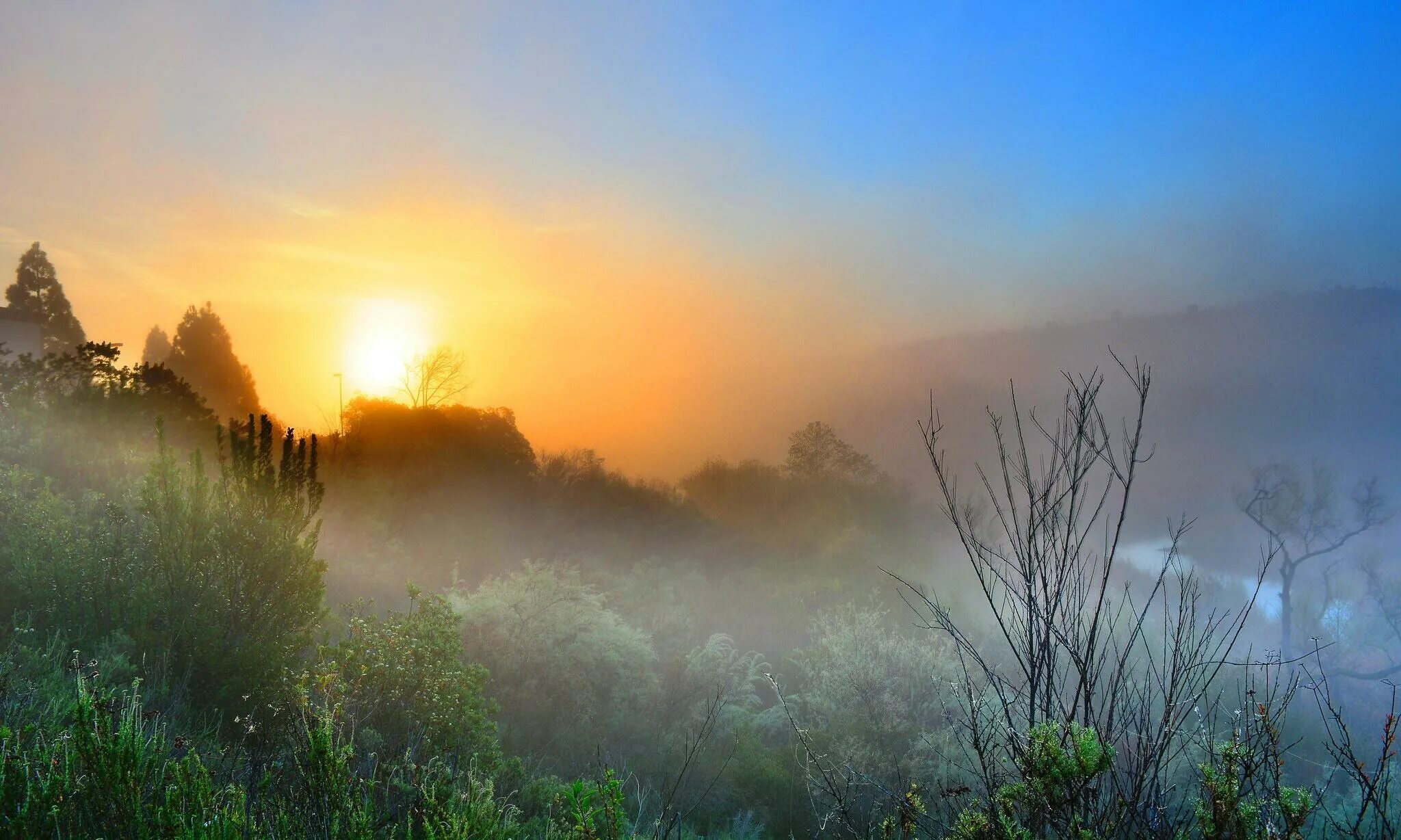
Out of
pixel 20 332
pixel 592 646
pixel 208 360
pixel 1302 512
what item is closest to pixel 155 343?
pixel 208 360

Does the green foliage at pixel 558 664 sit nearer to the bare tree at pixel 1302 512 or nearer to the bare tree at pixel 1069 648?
the bare tree at pixel 1069 648

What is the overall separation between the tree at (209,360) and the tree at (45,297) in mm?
5236

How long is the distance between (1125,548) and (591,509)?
24431 mm

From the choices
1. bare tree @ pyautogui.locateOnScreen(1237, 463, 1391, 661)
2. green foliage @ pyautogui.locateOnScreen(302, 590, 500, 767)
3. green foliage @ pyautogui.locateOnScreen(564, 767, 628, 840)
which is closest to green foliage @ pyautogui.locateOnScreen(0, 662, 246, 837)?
green foliage @ pyautogui.locateOnScreen(564, 767, 628, 840)

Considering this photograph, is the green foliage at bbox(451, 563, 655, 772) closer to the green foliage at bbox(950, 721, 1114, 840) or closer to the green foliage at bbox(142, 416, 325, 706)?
the green foliage at bbox(142, 416, 325, 706)

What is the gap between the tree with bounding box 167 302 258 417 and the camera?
121ft

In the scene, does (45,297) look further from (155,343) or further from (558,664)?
(558,664)

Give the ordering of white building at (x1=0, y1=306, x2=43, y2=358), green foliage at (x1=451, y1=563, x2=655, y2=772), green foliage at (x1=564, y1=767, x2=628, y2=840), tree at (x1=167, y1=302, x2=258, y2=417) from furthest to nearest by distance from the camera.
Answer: tree at (x1=167, y1=302, x2=258, y2=417) → white building at (x1=0, y1=306, x2=43, y2=358) → green foliage at (x1=451, y1=563, x2=655, y2=772) → green foliage at (x1=564, y1=767, x2=628, y2=840)

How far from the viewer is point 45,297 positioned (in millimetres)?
31328

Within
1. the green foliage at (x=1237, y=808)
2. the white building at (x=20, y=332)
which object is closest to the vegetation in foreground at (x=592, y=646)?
the green foliage at (x=1237, y=808)

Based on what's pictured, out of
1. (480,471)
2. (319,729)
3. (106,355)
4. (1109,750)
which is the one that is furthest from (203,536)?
(480,471)

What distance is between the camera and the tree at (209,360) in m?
36.9

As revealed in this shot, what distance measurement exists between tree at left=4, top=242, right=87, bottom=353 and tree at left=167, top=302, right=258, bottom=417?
17.2ft

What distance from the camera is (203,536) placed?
1032 centimetres
